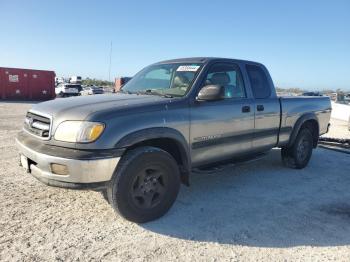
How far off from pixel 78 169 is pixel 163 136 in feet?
3.43

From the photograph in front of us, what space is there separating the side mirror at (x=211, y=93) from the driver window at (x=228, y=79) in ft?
1.21

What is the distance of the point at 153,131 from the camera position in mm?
4051

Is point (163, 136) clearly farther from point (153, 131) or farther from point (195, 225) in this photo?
point (195, 225)

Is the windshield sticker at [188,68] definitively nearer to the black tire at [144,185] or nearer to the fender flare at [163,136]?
the fender flare at [163,136]

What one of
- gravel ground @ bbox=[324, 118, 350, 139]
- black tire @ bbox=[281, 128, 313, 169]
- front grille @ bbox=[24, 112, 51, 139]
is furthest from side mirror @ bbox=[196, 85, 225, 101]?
gravel ground @ bbox=[324, 118, 350, 139]

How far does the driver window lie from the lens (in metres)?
5.02

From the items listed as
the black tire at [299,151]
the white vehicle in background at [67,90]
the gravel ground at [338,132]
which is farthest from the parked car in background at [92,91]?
the black tire at [299,151]

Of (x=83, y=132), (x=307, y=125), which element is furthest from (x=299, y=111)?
(x=83, y=132)

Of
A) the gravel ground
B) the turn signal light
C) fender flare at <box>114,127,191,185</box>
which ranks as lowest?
the gravel ground

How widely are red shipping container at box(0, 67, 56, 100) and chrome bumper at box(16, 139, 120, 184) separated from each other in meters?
26.1

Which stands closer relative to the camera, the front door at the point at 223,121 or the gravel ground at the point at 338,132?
the front door at the point at 223,121

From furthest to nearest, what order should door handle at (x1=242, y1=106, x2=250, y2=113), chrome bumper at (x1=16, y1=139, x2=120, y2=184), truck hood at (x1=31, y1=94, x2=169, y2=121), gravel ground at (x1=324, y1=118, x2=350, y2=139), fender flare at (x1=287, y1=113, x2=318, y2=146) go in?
gravel ground at (x1=324, y1=118, x2=350, y2=139) < fender flare at (x1=287, y1=113, x2=318, y2=146) < door handle at (x1=242, y1=106, x2=250, y2=113) < truck hood at (x1=31, y1=94, x2=169, y2=121) < chrome bumper at (x1=16, y1=139, x2=120, y2=184)

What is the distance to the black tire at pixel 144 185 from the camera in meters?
3.84

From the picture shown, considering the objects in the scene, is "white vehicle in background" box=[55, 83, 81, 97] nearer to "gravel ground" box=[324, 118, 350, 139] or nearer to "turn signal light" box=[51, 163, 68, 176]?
"gravel ground" box=[324, 118, 350, 139]
